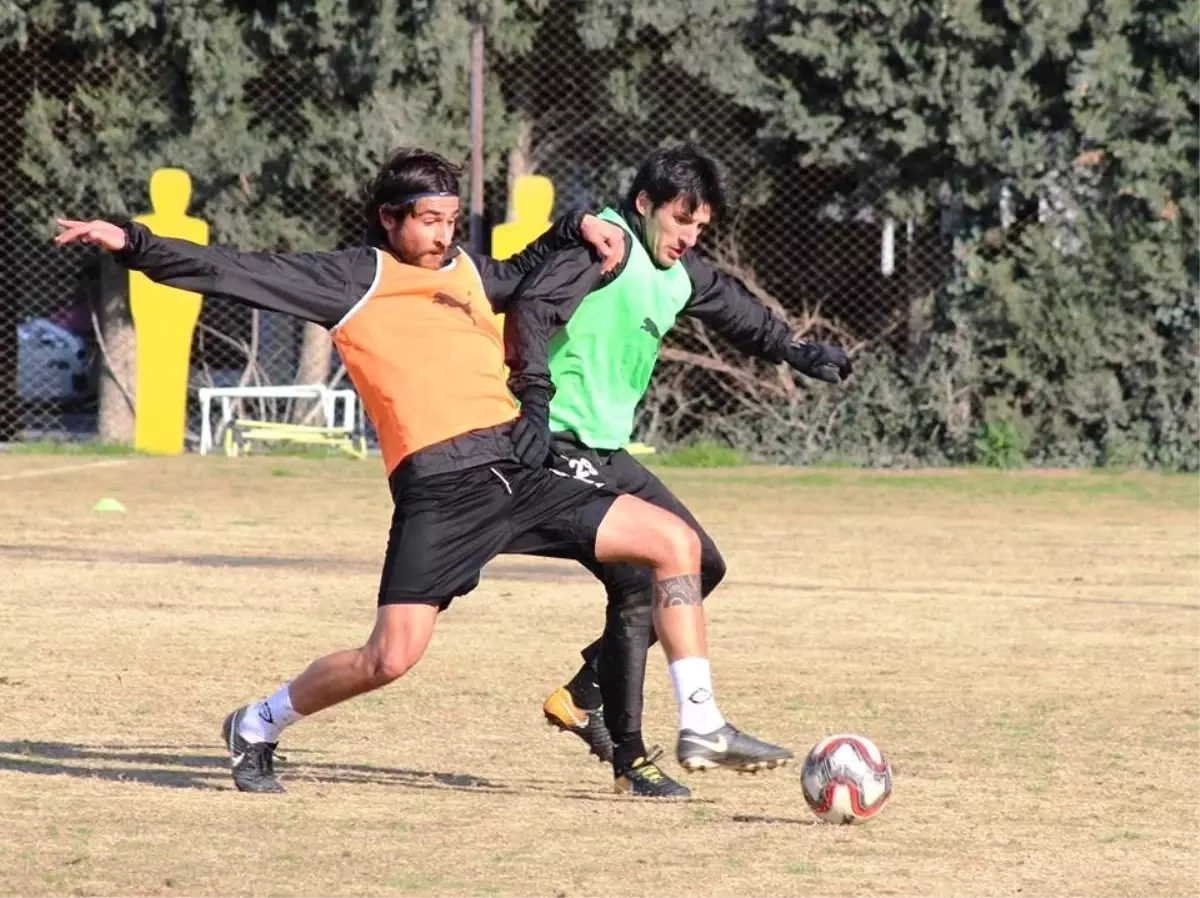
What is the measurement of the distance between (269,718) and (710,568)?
1416 millimetres

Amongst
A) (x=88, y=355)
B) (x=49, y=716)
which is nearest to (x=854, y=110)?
(x=88, y=355)

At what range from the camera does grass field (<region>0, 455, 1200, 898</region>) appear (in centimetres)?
623

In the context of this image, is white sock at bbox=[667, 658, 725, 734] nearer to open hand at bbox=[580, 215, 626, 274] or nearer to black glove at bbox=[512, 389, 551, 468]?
black glove at bbox=[512, 389, 551, 468]

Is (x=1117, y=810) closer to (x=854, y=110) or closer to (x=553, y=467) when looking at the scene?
(x=553, y=467)

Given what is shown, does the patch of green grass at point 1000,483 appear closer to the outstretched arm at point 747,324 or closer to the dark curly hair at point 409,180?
the outstretched arm at point 747,324

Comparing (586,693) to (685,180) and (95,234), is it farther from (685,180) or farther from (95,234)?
(95,234)

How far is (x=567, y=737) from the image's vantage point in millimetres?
8531

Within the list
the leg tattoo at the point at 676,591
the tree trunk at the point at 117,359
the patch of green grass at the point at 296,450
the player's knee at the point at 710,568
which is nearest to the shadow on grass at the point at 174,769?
the leg tattoo at the point at 676,591

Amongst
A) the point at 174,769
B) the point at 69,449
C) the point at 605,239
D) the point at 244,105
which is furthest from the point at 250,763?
the point at 244,105

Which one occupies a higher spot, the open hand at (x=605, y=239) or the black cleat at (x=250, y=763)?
the open hand at (x=605, y=239)

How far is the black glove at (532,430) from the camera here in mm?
6961

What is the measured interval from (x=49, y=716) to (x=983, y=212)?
13.3m

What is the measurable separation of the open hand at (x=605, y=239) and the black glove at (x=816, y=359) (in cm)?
76

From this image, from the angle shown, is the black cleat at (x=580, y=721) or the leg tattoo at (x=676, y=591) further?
the black cleat at (x=580, y=721)
